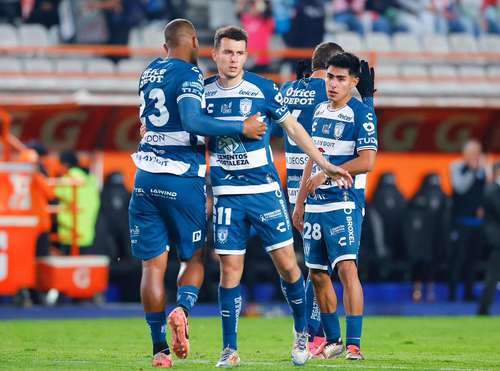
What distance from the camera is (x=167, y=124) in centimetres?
920

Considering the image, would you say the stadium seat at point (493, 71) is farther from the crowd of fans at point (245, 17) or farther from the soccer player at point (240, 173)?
the soccer player at point (240, 173)

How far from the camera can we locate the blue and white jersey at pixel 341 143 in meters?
10.2

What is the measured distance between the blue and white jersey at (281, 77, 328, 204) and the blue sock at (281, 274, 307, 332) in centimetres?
165

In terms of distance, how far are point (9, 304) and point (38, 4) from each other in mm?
5612

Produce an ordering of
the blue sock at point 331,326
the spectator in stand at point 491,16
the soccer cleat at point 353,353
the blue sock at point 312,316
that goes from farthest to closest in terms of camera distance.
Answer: the spectator in stand at point 491,16 → the blue sock at point 312,316 → the blue sock at point 331,326 → the soccer cleat at point 353,353

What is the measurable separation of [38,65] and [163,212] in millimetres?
13399

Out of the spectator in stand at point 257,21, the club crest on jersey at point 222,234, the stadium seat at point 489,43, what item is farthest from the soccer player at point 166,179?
the stadium seat at point 489,43

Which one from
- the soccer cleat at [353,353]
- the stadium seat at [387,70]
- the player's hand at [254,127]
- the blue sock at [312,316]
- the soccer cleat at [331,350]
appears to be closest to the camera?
the player's hand at [254,127]

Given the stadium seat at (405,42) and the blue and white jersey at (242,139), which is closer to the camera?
the blue and white jersey at (242,139)

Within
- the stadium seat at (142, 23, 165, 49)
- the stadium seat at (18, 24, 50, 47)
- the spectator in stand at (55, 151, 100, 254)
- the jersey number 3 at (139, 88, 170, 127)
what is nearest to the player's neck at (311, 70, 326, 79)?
the jersey number 3 at (139, 88, 170, 127)

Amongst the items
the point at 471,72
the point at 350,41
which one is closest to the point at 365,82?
the point at 350,41

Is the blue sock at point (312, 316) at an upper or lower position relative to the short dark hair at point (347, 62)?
lower

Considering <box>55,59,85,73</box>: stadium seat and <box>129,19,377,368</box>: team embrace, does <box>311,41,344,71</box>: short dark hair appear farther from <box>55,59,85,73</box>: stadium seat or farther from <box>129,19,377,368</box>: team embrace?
<box>55,59,85,73</box>: stadium seat

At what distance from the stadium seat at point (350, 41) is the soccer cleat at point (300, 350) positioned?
1518cm
